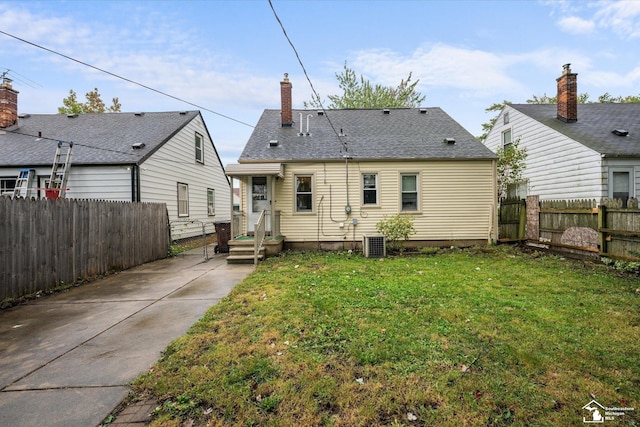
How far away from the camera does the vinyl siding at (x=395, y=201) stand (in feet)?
34.0

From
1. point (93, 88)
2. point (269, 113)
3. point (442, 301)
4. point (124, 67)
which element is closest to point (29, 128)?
point (124, 67)

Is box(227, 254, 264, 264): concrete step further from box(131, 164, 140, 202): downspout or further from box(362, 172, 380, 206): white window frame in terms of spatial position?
box(131, 164, 140, 202): downspout

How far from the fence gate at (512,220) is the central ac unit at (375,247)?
4.81m

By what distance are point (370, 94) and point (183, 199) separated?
18227 mm

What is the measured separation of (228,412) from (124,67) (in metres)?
10.2

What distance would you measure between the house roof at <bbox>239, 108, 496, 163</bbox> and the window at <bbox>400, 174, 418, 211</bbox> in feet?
2.36

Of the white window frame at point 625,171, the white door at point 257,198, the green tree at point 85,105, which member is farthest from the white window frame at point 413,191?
the green tree at point 85,105

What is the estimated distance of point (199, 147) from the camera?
1526cm

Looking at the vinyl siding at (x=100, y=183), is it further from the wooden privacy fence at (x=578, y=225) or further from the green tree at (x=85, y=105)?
the green tree at (x=85, y=105)

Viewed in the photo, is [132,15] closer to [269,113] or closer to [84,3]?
[84,3]

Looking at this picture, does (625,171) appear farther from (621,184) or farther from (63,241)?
(63,241)

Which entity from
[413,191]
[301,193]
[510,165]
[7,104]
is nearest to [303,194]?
[301,193]
